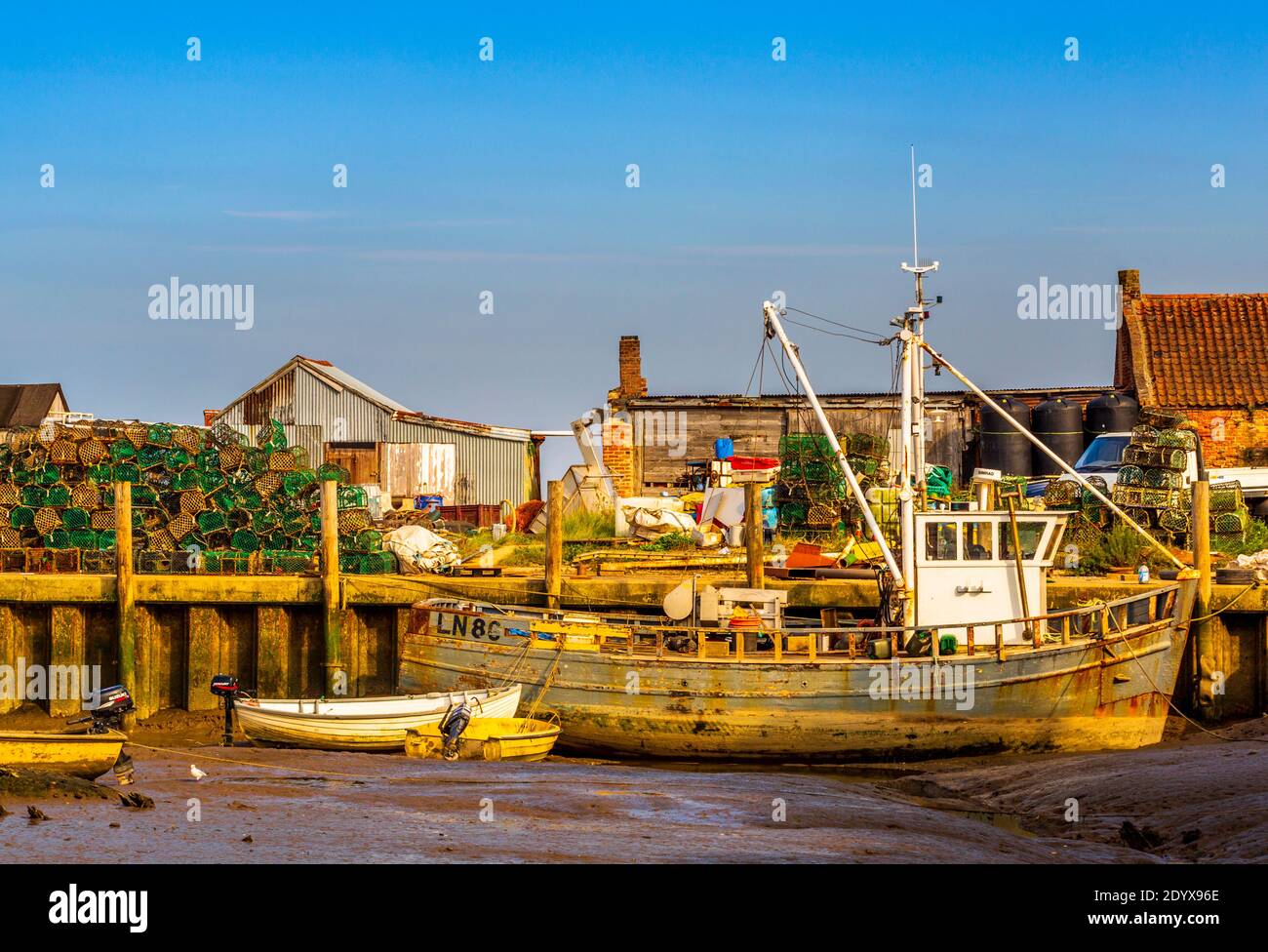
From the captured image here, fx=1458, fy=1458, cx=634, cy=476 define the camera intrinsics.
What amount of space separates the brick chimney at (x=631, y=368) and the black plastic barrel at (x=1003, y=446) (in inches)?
327

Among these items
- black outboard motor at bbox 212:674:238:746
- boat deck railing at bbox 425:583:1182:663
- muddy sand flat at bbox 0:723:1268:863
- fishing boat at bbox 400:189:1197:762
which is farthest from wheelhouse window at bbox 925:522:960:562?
black outboard motor at bbox 212:674:238:746

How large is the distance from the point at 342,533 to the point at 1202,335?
20053 mm

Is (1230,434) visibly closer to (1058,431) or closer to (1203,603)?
(1058,431)

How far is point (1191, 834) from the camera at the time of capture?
12500 mm

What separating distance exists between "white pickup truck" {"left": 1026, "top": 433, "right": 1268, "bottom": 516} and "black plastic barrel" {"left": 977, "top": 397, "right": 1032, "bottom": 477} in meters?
4.72

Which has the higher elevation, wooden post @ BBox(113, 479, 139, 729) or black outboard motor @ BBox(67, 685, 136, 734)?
wooden post @ BBox(113, 479, 139, 729)

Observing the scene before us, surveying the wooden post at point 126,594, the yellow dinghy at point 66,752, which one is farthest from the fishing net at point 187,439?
the yellow dinghy at point 66,752

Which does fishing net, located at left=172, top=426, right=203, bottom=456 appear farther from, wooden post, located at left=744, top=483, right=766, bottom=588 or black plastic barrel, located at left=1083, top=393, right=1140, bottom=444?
black plastic barrel, located at left=1083, top=393, right=1140, bottom=444

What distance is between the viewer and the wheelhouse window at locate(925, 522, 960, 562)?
19.3 metres

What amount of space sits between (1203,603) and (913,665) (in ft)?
14.6
